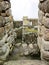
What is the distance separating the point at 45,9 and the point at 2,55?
148 centimetres

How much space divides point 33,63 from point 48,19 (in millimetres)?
1038

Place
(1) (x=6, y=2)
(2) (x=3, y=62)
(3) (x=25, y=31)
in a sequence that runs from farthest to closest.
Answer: (3) (x=25, y=31) < (1) (x=6, y=2) < (2) (x=3, y=62)

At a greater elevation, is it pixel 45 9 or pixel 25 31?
pixel 45 9

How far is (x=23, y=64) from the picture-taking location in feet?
12.8

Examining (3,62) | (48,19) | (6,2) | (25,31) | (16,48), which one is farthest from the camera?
(25,31)

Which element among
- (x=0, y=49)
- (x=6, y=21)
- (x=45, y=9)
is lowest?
(x=0, y=49)

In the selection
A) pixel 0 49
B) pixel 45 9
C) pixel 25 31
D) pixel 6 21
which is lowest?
pixel 25 31

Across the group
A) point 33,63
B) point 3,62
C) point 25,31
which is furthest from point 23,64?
point 25,31

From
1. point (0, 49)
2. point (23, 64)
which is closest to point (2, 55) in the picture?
point (0, 49)

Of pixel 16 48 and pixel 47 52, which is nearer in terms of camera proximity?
pixel 47 52

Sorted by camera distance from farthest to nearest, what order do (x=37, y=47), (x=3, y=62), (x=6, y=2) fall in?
(x=37, y=47)
(x=6, y=2)
(x=3, y=62)

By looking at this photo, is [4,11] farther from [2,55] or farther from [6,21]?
[2,55]

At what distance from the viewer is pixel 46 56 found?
12.8 ft

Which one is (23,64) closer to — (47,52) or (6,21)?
(47,52)
